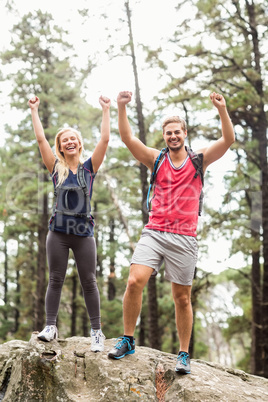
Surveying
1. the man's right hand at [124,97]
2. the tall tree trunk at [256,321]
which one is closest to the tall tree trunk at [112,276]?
the tall tree trunk at [256,321]

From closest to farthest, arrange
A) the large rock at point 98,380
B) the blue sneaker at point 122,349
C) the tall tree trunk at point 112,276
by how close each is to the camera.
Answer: the large rock at point 98,380
the blue sneaker at point 122,349
the tall tree trunk at point 112,276

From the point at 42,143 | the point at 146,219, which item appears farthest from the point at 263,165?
the point at 42,143

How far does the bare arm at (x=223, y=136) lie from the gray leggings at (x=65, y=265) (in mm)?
1514

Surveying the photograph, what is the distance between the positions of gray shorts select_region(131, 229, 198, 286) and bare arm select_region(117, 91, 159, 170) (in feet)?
2.61

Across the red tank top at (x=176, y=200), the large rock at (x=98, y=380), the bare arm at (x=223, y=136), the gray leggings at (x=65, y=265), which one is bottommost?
the large rock at (x=98, y=380)

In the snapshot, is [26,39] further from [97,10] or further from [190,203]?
[190,203]

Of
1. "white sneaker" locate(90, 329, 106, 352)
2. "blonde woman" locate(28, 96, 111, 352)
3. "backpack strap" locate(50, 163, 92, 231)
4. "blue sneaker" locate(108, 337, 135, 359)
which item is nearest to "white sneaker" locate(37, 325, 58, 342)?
"blonde woman" locate(28, 96, 111, 352)

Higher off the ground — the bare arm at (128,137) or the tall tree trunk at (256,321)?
the bare arm at (128,137)

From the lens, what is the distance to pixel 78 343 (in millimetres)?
4637

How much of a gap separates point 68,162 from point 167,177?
1085 millimetres

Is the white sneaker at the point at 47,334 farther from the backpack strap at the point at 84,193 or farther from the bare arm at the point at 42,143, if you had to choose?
the bare arm at the point at 42,143

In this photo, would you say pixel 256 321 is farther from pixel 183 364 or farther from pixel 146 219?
pixel 183 364

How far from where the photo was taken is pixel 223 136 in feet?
13.2

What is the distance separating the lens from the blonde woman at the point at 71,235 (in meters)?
4.00
